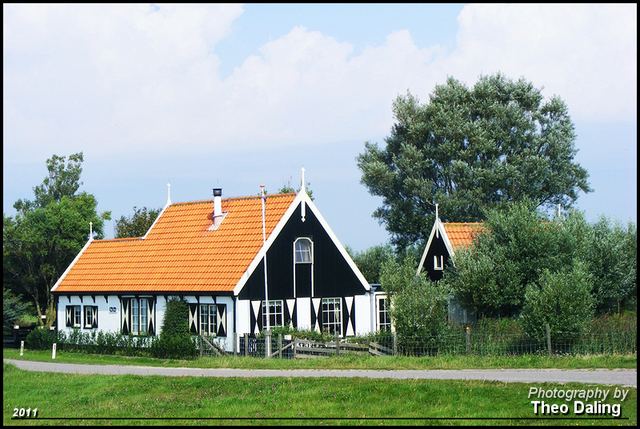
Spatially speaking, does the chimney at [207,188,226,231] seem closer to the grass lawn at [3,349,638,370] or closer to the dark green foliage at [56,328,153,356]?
the dark green foliage at [56,328,153,356]

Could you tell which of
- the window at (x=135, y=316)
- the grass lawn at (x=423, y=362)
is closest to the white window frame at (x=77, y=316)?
the window at (x=135, y=316)

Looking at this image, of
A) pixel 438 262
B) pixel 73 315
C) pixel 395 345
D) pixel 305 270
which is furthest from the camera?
pixel 438 262

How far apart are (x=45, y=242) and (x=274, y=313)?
27594 millimetres

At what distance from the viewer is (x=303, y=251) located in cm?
3625

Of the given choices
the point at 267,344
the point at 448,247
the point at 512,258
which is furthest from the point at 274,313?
the point at 512,258

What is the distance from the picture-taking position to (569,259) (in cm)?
3328

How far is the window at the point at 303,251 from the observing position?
3597 centimetres

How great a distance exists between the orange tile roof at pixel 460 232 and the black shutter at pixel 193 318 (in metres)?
13.7

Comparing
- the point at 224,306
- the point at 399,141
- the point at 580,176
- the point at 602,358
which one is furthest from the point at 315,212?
the point at 580,176

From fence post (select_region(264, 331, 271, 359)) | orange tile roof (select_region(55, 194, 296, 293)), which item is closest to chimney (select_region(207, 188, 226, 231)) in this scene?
orange tile roof (select_region(55, 194, 296, 293))

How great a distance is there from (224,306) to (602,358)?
15902 millimetres

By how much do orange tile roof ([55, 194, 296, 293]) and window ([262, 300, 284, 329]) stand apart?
2099 mm

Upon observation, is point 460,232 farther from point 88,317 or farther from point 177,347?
point 88,317

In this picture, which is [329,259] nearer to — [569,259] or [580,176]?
[569,259]
